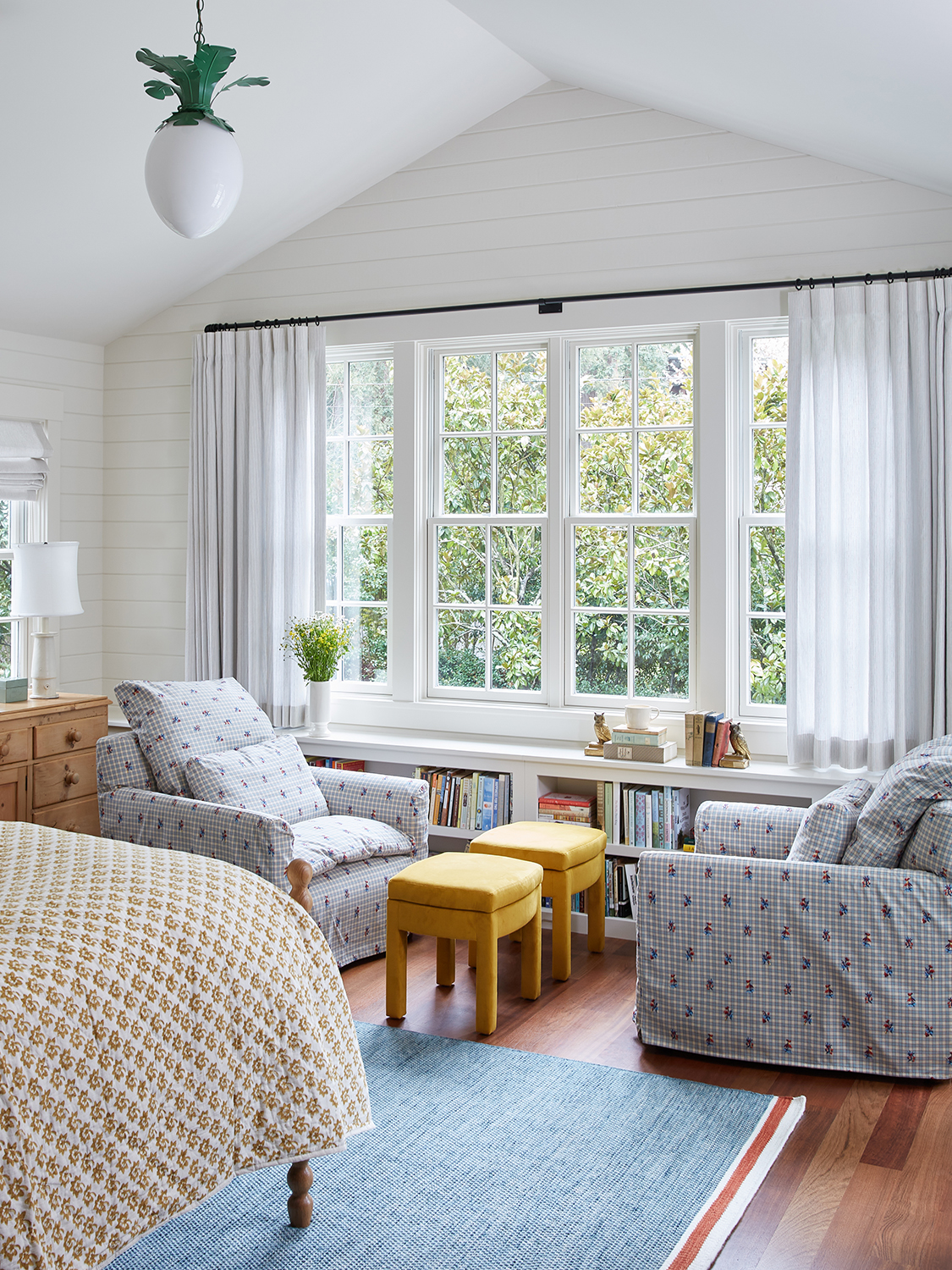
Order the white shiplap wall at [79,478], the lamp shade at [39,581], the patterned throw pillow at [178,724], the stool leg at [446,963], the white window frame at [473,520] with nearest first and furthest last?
the stool leg at [446,963]
the patterned throw pillow at [178,724]
the lamp shade at [39,581]
the white window frame at [473,520]
the white shiplap wall at [79,478]

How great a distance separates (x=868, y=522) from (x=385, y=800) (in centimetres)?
210

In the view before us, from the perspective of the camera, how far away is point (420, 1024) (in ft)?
11.4

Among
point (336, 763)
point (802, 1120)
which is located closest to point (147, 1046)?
point (802, 1120)

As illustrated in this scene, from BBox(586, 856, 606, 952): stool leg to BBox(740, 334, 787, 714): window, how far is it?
99 cm

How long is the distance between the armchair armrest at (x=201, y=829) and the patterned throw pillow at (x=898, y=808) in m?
1.79

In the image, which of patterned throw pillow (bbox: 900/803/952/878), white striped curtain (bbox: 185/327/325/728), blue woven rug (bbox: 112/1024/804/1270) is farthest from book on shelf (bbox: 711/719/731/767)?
white striped curtain (bbox: 185/327/325/728)

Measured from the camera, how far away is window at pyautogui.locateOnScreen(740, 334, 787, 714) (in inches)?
174

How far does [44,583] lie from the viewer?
4672mm

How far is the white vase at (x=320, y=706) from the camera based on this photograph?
4.90 m

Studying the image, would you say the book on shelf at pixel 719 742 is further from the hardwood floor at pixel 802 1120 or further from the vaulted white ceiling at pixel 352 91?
the vaulted white ceiling at pixel 352 91

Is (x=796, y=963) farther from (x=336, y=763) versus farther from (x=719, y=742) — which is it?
(x=336, y=763)

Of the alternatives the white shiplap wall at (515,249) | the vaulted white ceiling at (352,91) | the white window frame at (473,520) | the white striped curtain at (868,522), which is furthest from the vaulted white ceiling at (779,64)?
the white window frame at (473,520)

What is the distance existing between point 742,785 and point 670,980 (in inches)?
42.5

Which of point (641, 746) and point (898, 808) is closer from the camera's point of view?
point (898, 808)
